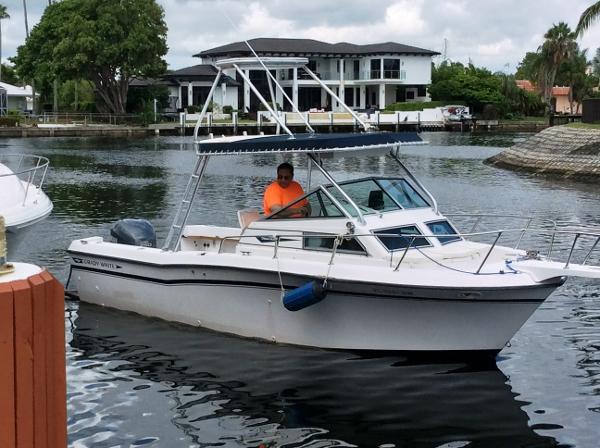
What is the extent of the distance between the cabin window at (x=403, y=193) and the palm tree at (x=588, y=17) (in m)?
35.6

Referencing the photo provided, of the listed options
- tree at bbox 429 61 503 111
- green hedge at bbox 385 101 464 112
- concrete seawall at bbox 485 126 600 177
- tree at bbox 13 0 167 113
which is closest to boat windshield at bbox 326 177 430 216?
concrete seawall at bbox 485 126 600 177

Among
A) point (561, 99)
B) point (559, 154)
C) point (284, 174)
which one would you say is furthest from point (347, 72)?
point (284, 174)

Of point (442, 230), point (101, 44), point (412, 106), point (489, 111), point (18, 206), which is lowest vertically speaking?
point (442, 230)

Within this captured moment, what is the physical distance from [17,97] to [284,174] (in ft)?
320

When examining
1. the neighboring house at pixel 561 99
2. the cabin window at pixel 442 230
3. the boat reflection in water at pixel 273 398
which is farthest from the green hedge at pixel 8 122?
the cabin window at pixel 442 230

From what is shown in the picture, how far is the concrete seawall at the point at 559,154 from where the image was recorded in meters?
41.6

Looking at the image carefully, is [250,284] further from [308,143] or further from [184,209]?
[184,209]

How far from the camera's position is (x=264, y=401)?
11.0m

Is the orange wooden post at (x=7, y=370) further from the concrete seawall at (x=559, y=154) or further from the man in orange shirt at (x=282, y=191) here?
the concrete seawall at (x=559, y=154)

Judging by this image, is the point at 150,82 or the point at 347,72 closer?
the point at 150,82

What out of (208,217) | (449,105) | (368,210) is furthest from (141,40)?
(368,210)

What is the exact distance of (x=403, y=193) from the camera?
13430mm

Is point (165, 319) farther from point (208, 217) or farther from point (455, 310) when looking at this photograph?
point (208, 217)

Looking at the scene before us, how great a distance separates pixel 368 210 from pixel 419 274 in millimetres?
1820
